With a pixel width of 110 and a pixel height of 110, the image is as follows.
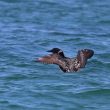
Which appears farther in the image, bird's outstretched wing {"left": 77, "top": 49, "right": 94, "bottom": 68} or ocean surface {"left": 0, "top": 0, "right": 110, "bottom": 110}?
bird's outstretched wing {"left": 77, "top": 49, "right": 94, "bottom": 68}

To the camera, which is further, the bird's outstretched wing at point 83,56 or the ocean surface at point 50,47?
the bird's outstretched wing at point 83,56

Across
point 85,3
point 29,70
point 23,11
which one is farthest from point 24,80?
point 85,3

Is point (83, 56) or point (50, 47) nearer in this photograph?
point (83, 56)

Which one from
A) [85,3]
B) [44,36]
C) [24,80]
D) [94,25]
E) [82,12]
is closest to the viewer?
[24,80]

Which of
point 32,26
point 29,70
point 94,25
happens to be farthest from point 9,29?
point 29,70

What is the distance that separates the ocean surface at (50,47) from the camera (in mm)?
14219

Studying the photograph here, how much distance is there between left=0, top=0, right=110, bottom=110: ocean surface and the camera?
14.2 m

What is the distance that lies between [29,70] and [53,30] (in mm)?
4586

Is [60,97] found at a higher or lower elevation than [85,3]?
lower

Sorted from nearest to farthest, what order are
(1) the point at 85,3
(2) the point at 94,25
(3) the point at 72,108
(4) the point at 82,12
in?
(3) the point at 72,108 → (2) the point at 94,25 → (4) the point at 82,12 → (1) the point at 85,3

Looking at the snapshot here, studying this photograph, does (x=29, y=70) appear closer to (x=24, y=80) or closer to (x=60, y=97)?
(x=24, y=80)

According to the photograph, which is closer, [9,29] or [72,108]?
[72,108]

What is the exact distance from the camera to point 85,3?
25.0 metres

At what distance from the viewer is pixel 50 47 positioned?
61.7ft
